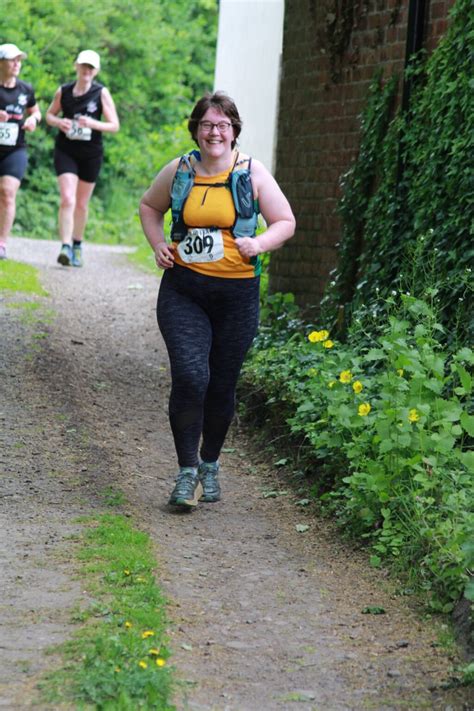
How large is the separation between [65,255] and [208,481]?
25.4ft

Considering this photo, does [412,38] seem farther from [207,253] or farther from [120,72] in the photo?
[120,72]

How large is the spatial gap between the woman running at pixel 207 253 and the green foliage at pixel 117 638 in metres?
0.90

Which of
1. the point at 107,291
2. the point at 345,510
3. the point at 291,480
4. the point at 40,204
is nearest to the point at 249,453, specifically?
the point at 291,480

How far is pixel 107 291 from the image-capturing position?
1323 cm

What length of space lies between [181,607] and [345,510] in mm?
1462

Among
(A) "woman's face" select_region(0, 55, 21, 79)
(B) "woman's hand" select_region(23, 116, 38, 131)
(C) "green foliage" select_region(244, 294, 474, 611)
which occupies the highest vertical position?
(A) "woman's face" select_region(0, 55, 21, 79)

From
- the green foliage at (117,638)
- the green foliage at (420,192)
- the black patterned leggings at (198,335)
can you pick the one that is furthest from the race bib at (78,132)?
the green foliage at (117,638)

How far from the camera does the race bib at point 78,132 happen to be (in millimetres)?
12953

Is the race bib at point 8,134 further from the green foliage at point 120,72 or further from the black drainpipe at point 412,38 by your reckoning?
the green foliage at point 120,72

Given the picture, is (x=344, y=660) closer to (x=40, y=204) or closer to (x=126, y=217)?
(x=40, y=204)

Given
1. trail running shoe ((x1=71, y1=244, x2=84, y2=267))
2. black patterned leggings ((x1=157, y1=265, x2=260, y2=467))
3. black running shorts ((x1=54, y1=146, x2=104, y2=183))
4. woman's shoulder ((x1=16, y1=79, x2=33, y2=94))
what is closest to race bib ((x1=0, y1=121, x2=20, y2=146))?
woman's shoulder ((x1=16, y1=79, x2=33, y2=94))

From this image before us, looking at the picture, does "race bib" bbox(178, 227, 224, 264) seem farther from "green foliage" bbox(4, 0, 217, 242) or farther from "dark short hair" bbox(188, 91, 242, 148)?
"green foliage" bbox(4, 0, 217, 242)

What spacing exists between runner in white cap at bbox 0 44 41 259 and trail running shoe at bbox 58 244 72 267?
4.27ft

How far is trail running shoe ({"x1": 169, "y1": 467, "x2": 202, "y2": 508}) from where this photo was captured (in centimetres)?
629
